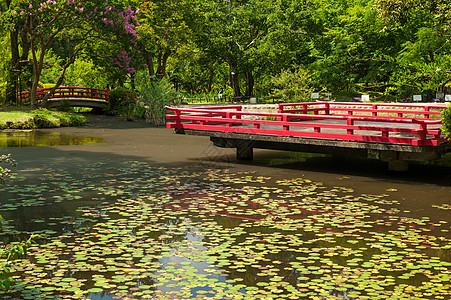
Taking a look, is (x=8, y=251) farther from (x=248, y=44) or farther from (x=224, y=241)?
(x=248, y=44)

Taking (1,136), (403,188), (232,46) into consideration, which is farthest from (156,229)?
(232,46)

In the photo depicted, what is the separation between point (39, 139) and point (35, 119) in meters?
7.83

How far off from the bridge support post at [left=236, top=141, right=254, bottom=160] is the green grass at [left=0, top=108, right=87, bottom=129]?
18.5 meters

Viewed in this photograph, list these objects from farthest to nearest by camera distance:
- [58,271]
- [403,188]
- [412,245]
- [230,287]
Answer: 1. [403,188]
2. [412,245]
3. [58,271]
4. [230,287]

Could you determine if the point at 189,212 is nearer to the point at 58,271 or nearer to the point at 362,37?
the point at 58,271

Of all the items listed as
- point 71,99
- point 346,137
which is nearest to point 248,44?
point 71,99

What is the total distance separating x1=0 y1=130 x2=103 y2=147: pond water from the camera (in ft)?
89.2

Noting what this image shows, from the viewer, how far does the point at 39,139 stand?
96.2 feet

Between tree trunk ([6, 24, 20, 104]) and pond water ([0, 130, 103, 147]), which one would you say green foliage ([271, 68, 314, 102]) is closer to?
pond water ([0, 130, 103, 147])

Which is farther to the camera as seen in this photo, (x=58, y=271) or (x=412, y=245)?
(x=412, y=245)

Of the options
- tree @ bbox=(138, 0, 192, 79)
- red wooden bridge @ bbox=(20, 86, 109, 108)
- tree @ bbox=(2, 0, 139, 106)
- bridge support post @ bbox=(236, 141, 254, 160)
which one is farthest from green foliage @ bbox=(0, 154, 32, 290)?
tree @ bbox=(138, 0, 192, 79)

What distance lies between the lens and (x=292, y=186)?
15820 mm

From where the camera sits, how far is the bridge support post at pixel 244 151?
69.6ft

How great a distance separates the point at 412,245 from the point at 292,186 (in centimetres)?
612
